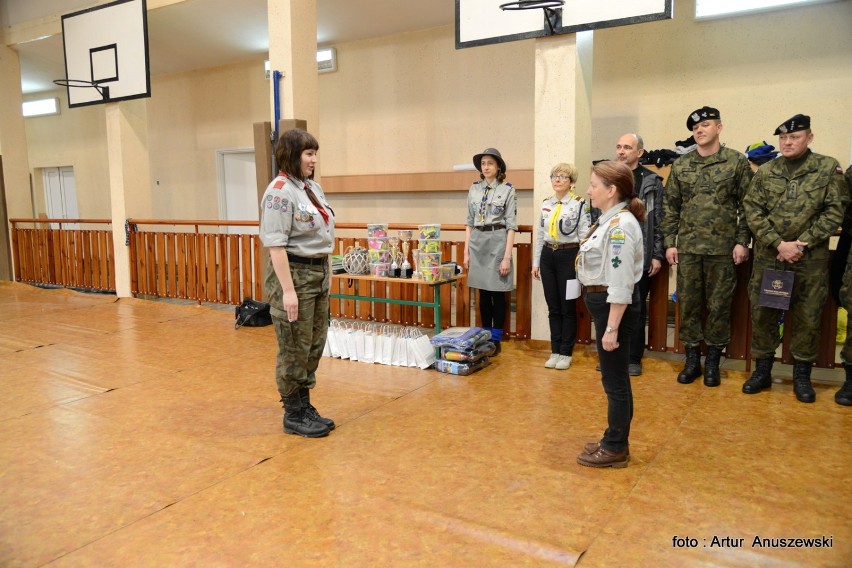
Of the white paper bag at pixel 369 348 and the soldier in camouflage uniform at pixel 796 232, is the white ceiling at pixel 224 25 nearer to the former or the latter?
the white paper bag at pixel 369 348

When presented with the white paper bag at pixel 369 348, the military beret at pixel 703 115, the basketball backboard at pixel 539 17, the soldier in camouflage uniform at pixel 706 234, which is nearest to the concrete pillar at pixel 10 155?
the white paper bag at pixel 369 348

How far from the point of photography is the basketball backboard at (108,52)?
23.6ft

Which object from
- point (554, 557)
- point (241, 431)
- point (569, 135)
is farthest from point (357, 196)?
point (554, 557)

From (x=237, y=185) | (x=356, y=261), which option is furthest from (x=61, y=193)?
(x=356, y=261)

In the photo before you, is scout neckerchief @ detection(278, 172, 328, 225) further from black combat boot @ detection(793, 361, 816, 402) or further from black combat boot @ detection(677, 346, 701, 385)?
black combat boot @ detection(793, 361, 816, 402)

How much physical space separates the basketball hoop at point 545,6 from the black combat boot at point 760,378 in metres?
2.68

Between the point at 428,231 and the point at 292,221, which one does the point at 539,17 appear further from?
the point at 292,221

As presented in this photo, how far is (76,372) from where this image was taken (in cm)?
463

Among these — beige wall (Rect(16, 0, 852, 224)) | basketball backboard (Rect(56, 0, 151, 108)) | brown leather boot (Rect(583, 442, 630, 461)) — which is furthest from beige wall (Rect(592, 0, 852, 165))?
basketball backboard (Rect(56, 0, 151, 108))

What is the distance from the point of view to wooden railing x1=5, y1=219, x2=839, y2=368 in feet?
15.0

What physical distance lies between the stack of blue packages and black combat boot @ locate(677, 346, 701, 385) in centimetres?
133

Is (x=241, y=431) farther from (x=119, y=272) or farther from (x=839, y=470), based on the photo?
(x=119, y=272)

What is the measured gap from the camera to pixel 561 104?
15.7 ft

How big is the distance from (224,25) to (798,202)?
6.79m
